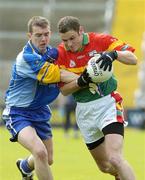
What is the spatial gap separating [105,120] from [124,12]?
56.1ft

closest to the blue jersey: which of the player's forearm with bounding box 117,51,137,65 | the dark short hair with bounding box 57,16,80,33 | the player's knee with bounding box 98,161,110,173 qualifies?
the dark short hair with bounding box 57,16,80,33

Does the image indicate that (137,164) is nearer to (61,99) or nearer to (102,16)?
(61,99)

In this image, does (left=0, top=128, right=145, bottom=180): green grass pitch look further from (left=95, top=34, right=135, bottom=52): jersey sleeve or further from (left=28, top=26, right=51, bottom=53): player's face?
(left=95, top=34, right=135, bottom=52): jersey sleeve

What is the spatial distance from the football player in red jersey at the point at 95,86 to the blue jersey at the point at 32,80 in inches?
7.1

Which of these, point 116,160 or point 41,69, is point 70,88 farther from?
point 116,160

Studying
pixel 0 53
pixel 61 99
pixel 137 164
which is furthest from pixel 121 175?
pixel 0 53

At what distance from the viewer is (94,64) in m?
6.64

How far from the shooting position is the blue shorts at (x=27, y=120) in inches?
285

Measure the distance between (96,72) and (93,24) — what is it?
17709 millimetres

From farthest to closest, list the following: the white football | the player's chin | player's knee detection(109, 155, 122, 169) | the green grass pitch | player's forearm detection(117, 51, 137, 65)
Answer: the green grass pitch → the player's chin → player's forearm detection(117, 51, 137, 65) → the white football → player's knee detection(109, 155, 122, 169)

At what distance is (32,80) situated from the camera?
727 cm

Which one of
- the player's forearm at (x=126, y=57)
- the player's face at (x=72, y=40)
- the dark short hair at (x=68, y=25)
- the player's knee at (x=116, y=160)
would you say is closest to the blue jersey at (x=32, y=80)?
the player's face at (x=72, y=40)

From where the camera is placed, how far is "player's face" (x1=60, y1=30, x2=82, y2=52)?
6691mm

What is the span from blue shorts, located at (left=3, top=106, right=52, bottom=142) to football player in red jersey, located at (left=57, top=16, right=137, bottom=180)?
0.52 m
